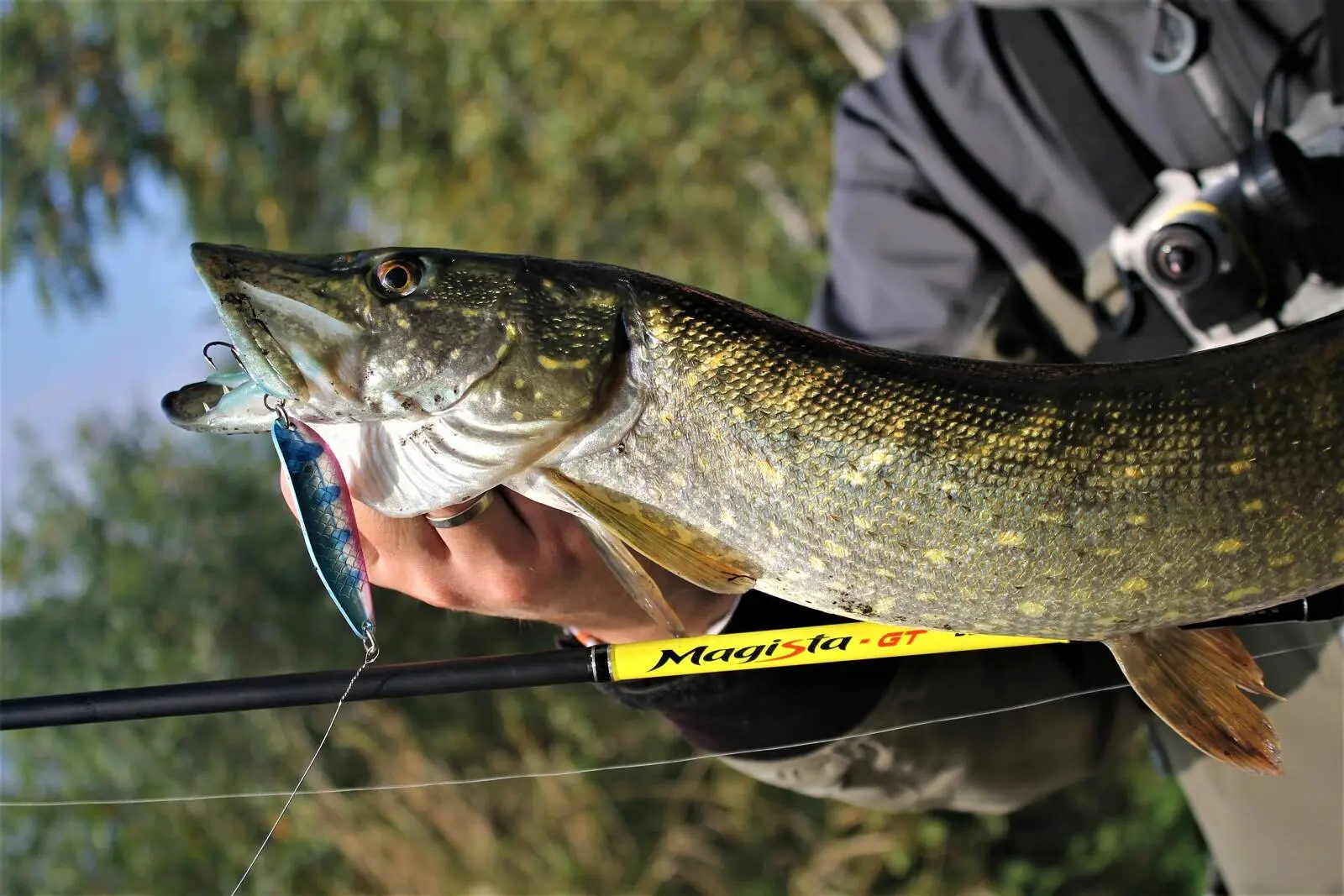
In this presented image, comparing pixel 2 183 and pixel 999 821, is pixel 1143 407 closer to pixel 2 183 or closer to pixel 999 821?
pixel 999 821

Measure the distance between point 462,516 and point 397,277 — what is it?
0.31 m

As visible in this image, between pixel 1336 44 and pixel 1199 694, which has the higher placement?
pixel 1336 44

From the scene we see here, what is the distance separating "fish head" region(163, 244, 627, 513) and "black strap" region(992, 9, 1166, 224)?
125cm

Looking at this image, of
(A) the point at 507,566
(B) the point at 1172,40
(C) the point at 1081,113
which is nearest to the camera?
(A) the point at 507,566

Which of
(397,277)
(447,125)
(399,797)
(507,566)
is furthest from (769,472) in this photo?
(447,125)

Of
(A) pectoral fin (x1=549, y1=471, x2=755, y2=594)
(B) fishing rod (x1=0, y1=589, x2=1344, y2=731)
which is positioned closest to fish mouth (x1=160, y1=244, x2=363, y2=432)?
(A) pectoral fin (x1=549, y1=471, x2=755, y2=594)

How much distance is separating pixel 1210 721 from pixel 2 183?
7.56 metres

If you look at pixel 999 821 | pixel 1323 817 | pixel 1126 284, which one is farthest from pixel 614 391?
pixel 999 821

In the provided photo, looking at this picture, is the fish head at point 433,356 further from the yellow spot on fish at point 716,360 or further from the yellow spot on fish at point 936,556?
the yellow spot on fish at point 936,556

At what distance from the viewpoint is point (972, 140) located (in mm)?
2346

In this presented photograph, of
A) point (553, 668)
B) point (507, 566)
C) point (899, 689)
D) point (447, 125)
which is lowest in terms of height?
point (447, 125)

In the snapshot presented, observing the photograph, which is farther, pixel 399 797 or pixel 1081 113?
pixel 399 797

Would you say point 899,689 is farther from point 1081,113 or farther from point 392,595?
point 392,595

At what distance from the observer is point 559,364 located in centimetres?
128
